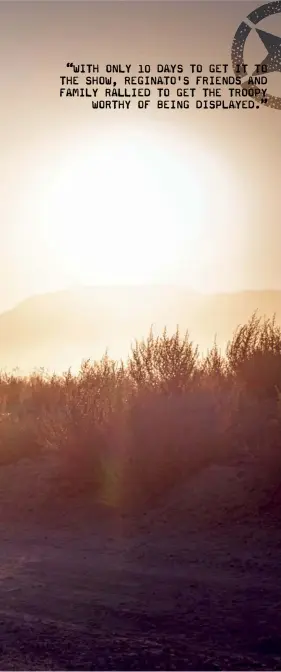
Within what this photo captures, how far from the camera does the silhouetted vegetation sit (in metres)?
10.8

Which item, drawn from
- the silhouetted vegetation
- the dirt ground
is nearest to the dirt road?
the dirt ground

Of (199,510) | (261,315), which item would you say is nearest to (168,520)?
(199,510)

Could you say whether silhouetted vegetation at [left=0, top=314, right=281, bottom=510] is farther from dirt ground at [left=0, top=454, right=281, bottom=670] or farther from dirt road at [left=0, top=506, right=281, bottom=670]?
dirt road at [left=0, top=506, right=281, bottom=670]

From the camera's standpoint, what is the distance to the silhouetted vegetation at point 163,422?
10820 millimetres

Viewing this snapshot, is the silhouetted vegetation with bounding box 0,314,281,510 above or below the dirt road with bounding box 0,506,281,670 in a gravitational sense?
above

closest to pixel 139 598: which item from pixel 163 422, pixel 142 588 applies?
pixel 142 588

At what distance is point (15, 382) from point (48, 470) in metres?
10.9

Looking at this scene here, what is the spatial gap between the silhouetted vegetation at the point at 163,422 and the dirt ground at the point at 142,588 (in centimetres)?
51

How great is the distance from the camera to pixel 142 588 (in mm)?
7340

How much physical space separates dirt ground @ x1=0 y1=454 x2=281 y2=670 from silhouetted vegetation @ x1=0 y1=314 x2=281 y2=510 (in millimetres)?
514

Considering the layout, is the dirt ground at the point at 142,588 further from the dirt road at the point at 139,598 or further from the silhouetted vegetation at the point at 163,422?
the silhouetted vegetation at the point at 163,422

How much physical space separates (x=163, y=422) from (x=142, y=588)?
418 cm

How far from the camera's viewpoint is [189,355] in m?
13.5

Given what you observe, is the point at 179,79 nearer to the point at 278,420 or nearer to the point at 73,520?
the point at 278,420
